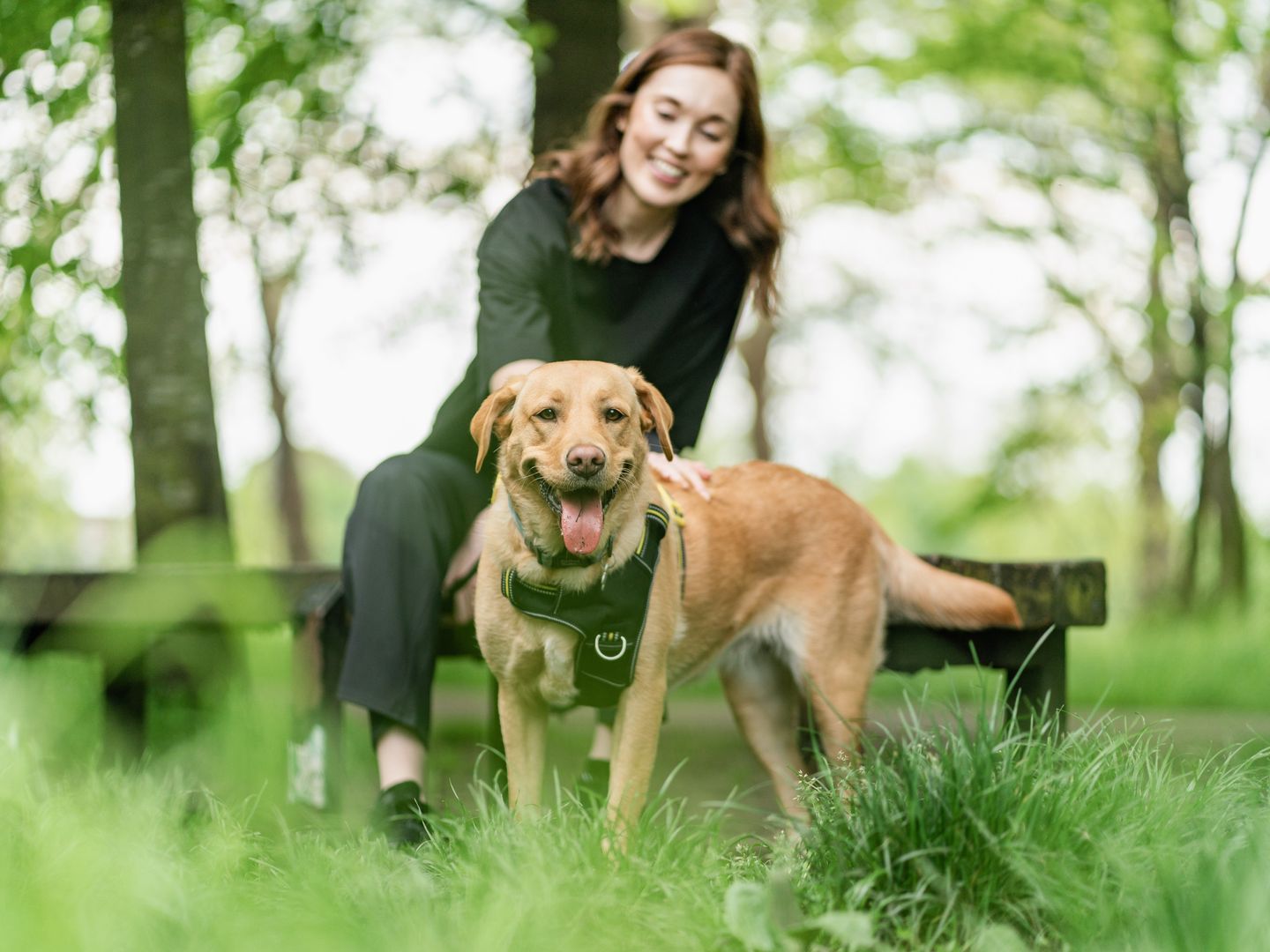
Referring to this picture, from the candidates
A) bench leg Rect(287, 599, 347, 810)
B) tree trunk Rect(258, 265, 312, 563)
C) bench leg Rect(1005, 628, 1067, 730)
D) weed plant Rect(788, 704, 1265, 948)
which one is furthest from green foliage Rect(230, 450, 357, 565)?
weed plant Rect(788, 704, 1265, 948)

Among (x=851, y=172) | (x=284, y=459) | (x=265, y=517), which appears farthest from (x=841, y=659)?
(x=265, y=517)

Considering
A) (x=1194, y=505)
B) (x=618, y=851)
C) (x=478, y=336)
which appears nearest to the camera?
(x=618, y=851)

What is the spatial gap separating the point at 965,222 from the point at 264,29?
7.87 meters

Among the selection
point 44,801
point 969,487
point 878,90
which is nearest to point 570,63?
point 44,801

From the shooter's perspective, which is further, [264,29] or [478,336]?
[264,29]

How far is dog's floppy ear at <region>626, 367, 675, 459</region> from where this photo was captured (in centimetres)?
276

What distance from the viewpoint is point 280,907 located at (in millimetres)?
2023

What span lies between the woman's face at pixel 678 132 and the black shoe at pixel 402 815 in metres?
1.81

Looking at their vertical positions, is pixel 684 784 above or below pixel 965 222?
below

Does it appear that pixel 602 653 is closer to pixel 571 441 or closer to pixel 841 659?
pixel 571 441

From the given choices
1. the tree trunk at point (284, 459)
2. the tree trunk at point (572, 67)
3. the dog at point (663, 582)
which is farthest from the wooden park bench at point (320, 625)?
the tree trunk at point (284, 459)

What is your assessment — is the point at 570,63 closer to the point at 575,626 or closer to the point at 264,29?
the point at 264,29

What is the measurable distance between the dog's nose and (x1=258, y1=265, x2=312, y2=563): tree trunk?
10057mm

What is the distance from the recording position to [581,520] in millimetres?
2520
